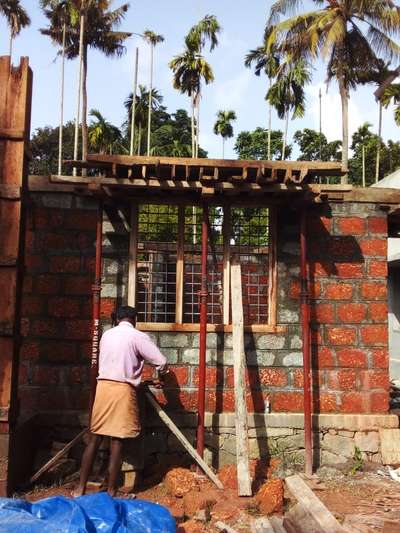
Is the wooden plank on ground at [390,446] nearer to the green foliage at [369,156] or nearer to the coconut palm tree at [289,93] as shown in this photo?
the coconut palm tree at [289,93]

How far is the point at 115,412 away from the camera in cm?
503

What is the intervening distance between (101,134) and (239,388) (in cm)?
2187

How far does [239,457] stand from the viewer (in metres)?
5.35

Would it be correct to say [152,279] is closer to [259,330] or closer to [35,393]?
[259,330]

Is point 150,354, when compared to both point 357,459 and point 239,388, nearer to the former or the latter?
point 239,388

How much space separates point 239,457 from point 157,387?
112 centimetres

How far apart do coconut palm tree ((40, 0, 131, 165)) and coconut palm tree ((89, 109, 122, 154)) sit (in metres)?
2.44

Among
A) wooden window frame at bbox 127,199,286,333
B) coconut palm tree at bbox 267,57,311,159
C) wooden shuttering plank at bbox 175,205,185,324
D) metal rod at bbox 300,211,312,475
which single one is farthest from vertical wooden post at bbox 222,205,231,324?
coconut palm tree at bbox 267,57,311,159

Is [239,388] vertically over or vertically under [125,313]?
under

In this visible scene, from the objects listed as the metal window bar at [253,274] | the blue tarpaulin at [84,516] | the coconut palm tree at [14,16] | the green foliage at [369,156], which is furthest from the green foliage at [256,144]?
the blue tarpaulin at [84,516]

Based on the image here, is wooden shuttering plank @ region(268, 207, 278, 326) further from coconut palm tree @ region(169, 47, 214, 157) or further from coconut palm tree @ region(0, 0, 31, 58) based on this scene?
coconut palm tree @ region(0, 0, 31, 58)

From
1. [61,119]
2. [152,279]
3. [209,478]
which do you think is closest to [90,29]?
[61,119]

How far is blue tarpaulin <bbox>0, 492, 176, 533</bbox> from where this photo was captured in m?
3.46

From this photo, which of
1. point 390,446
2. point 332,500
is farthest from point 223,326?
point 390,446
